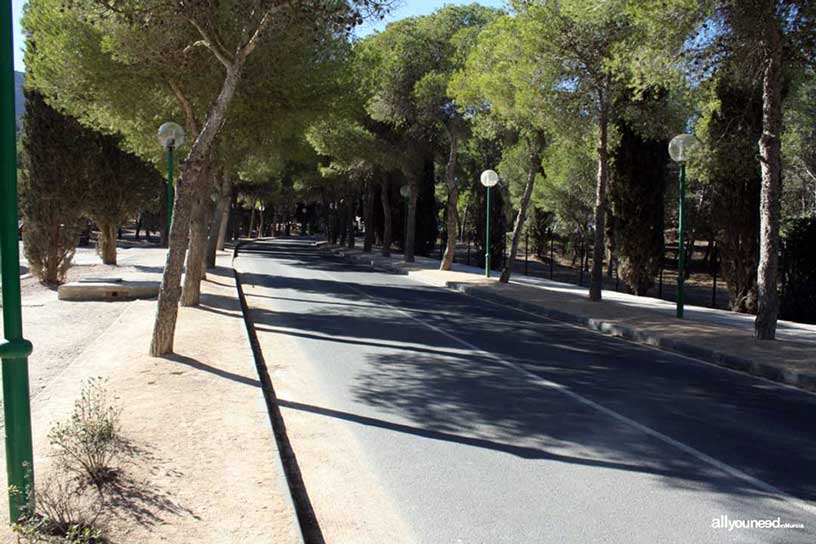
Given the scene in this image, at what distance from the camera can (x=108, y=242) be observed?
25438mm

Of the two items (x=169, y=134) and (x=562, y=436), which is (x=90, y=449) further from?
(x=169, y=134)

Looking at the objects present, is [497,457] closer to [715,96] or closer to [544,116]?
[544,116]

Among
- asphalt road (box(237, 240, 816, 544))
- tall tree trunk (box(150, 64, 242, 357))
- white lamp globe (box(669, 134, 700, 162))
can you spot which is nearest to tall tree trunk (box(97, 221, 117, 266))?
asphalt road (box(237, 240, 816, 544))

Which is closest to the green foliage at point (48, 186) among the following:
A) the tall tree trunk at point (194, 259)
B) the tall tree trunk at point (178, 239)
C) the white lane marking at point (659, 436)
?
the tall tree trunk at point (194, 259)

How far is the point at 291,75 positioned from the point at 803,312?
12.5m

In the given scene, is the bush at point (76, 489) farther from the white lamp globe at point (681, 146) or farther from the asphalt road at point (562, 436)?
the white lamp globe at point (681, 146)

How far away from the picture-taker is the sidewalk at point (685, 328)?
9141mm

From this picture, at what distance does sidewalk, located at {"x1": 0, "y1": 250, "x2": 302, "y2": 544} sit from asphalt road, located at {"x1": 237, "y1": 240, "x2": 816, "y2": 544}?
2.21 ft

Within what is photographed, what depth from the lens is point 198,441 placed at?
213 inches

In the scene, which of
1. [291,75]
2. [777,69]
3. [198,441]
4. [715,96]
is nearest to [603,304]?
[715,96]

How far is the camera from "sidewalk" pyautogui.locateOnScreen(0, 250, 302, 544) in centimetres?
392

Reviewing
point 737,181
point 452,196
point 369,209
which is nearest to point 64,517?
point 737,181

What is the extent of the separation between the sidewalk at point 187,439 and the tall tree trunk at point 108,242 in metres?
15.5

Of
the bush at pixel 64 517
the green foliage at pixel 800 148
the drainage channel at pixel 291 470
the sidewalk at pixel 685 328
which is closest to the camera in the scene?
the bush at pixel 64 517
